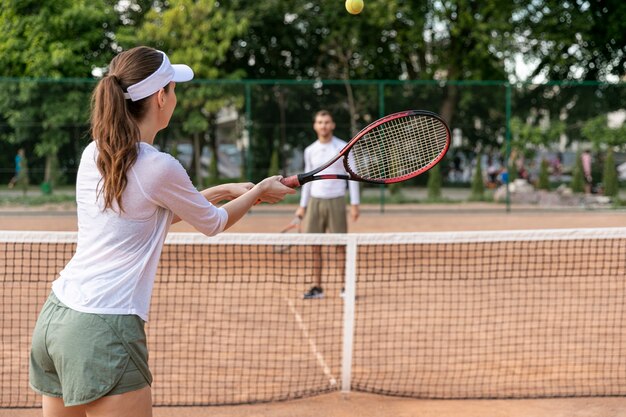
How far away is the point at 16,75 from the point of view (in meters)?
16.6

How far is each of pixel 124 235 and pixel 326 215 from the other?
16.8 ft

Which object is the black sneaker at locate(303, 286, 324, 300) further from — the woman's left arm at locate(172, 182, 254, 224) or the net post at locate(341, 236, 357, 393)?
the woman's left arm at locate(172, 182, 254, 224)

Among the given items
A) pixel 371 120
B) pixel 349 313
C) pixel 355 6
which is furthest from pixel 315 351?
pixel 371 120

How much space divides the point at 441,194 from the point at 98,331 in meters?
14.4

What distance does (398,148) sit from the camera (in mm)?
3531

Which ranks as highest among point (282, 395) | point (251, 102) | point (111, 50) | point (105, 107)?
point (111, 50)

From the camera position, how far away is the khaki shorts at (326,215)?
7.06 m

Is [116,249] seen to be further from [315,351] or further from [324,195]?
[324,195]

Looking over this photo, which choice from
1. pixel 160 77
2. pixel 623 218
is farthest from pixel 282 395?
pixel 623 218

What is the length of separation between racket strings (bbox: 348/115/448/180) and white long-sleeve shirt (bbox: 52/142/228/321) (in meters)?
1.38

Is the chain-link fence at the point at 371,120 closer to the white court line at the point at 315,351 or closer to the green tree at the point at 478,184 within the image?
the green tree at the point at 478,184

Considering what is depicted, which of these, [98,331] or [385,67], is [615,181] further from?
[98,331]

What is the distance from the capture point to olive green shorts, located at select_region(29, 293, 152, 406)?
199 cm

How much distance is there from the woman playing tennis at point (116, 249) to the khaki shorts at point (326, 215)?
16.3 ft
